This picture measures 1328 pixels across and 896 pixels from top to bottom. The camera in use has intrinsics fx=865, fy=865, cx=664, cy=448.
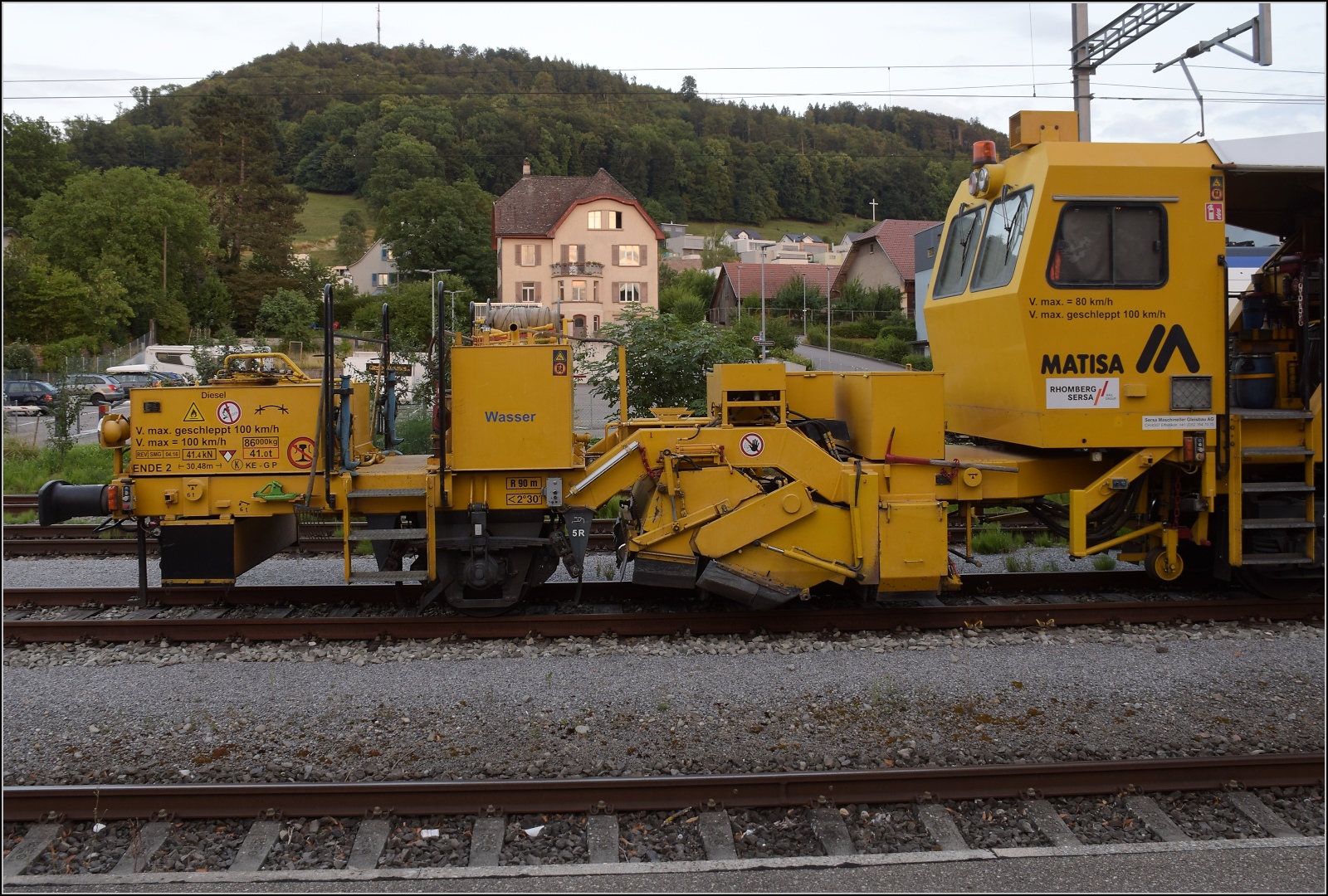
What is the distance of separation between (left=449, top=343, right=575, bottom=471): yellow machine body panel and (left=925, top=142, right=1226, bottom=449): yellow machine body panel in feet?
11.6

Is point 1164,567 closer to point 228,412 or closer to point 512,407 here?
point 512,407

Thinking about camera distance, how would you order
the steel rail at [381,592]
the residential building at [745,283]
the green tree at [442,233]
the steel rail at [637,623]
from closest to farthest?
the steel rail at [637,623]
the steel rail at [381,592]
the residential building at [745,283]
the green tree at [442,233]

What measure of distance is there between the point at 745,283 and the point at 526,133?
21.4 metres

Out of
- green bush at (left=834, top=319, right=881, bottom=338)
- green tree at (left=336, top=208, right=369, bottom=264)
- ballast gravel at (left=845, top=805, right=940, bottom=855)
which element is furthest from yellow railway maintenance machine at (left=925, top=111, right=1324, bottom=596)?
green tree at (left=336, top=208, right=369, bottom=264)

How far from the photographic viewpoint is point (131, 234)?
50781mm

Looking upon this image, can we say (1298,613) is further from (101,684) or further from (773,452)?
(101,684)

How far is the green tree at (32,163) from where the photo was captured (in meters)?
56.1

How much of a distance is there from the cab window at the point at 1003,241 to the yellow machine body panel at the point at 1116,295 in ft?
0.09

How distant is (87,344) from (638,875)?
46554mm

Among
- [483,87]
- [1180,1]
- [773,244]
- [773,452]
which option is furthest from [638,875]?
[773,244]

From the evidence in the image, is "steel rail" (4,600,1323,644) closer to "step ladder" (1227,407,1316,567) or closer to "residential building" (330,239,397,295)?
"step ladder" (1227,407,1316,567)

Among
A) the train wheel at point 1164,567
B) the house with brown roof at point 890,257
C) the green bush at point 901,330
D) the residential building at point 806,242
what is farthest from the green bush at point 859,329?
the residential building at point 806,242

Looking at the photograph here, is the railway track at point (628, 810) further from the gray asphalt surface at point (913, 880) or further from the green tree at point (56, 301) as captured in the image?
the green tree at point (56, 301)

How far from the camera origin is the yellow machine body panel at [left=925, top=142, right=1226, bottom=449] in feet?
21.5
